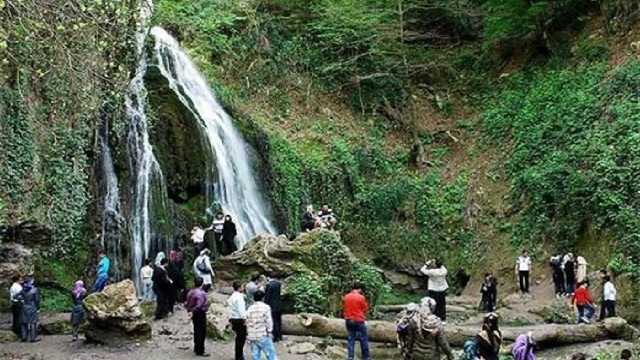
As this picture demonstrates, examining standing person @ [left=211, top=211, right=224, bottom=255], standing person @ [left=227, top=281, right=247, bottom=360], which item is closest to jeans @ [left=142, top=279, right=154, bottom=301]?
standing person @ [left=211, top=211, right=224, bottom=255]

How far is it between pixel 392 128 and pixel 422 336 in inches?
898

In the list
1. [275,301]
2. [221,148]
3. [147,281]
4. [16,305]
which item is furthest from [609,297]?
[16,305]

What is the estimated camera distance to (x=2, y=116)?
706 inches

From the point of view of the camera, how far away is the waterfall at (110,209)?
21.2 m

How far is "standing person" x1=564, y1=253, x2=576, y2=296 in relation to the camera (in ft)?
73.9

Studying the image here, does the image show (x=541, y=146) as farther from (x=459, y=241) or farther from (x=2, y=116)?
(x=2, y=116)

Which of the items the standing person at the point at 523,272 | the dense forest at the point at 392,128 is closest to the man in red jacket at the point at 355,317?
the dense forest at the point at 392,128

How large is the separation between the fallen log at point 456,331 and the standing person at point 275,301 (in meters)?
0.93

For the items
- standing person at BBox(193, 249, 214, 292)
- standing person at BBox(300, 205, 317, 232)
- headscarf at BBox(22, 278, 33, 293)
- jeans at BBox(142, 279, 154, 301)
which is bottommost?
jeans at BBox(142, 279, 154, 301)

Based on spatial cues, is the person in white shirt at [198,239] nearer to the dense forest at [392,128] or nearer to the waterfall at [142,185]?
the waterfall at [142,185]

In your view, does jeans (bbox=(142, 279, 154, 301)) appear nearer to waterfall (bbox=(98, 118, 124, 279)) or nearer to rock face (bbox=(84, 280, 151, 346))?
waterfall (bbox=(98, 118, 124, 279))

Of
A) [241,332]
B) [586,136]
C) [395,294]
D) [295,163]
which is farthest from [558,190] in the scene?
[241,332]

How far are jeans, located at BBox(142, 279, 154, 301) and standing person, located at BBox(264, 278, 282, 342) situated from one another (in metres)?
4.51

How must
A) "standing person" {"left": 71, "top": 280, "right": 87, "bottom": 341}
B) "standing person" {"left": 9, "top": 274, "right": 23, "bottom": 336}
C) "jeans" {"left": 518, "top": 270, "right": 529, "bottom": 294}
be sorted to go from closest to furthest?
"standing person" {"left": 9, "top": 274, "right": 23, "bottom": 336}
"standing person" {"left": 71, "top": 280, "right": 87, "bottom": 341}
"jeans" {"left": 518, "top": 270, "right": 529, "bottom": 294}
